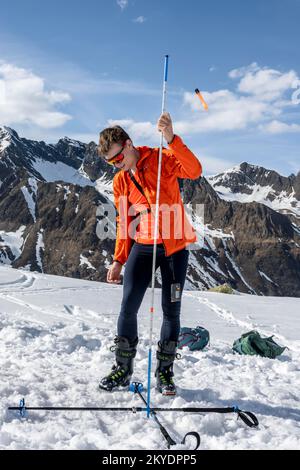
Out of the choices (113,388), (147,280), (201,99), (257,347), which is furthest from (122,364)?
(257,347)

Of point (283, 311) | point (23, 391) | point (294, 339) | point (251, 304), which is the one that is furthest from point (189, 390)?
point (251, 304)

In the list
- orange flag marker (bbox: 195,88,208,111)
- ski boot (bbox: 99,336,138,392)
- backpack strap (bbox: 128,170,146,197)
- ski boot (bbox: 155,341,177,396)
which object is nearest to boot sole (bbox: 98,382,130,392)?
ski boot (bbox: 99,336,138,392)

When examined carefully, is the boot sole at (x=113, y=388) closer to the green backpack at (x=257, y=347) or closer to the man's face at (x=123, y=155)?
the man's face at (x=123, y=155)

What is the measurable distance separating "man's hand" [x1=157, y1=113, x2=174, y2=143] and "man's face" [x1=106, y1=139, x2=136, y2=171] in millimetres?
460

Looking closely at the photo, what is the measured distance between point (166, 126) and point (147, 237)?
1.22m

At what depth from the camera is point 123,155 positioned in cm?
491

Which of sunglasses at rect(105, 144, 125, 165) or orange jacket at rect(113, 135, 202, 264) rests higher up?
sunglasses at rect(105, 144, 125, 165)

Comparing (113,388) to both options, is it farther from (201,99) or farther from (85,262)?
(85,262)

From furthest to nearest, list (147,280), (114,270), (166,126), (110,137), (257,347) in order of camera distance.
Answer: (257,347) → (114,270) → (147,280) → (110,137) → (166,126)

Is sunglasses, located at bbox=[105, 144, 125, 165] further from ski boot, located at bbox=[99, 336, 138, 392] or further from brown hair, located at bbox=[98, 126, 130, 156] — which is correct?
ski boot, located at bbox=[99, 336, 138, 392]

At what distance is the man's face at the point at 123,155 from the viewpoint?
15.9ft

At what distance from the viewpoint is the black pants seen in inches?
197

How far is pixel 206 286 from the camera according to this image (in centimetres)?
19912

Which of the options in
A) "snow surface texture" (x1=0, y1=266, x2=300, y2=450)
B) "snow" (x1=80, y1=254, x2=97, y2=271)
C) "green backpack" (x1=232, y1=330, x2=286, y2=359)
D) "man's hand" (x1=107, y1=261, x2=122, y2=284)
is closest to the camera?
"snow surface texture" (x1=0, y1=266, x2=300, y2=450)
